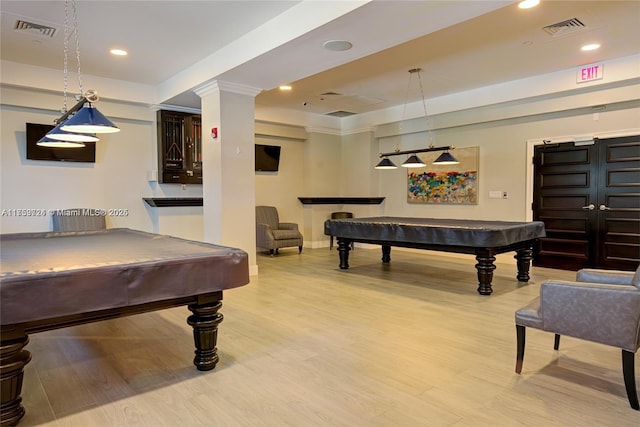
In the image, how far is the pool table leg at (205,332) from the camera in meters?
2.65

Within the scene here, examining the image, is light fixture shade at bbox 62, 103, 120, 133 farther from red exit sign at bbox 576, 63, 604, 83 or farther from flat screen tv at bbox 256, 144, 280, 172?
red exit sign at bbox 576, 63, 604, 83

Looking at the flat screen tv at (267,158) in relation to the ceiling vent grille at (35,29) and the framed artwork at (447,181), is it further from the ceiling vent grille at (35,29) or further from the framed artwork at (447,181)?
the ceiling vent grille at (35,29)

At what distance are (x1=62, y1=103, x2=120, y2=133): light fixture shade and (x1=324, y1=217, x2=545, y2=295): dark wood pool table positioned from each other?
3.72 metres

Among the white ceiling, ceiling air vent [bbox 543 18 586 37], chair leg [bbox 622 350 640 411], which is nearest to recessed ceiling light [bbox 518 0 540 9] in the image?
the white ceiling

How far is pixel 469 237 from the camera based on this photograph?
15.3 feet

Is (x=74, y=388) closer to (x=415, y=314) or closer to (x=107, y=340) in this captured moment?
(x=107, y=340)

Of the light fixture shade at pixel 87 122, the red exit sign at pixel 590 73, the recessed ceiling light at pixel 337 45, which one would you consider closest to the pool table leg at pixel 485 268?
the recessed ceiling light at pixel 337 45

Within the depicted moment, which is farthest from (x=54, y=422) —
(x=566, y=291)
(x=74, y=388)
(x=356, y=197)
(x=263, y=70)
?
(x=356, y=197)

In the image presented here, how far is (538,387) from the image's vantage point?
246 centimetres

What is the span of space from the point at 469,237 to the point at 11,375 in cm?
429

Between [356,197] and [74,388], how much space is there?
7.26 meters

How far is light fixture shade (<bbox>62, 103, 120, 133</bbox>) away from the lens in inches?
110

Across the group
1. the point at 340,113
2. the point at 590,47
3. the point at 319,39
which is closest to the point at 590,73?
the point at 590,47

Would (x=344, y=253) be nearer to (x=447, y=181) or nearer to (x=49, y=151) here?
(x=447, y=181)
